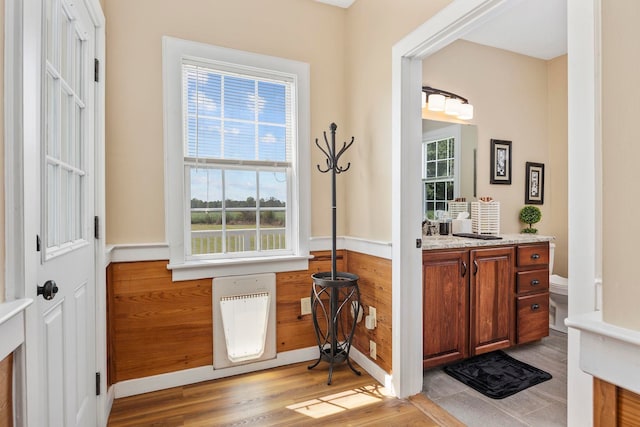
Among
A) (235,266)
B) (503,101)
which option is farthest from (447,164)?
(235,266)

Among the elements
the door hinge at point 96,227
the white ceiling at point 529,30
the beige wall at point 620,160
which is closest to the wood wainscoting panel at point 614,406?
the beige wall at point 620,160

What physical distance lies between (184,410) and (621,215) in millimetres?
2266

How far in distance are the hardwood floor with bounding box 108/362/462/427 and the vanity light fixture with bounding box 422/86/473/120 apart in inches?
90.7

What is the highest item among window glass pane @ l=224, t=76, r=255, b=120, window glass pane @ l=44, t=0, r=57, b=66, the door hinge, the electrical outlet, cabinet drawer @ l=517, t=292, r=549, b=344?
window glass pane @ l=224, t=76, r=255, b=120

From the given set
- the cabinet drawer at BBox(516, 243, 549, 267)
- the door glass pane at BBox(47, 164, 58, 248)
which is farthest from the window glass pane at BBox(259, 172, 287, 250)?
the cabinet drawer at BBox(516, 243, 549, 267)

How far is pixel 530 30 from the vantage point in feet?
10.0

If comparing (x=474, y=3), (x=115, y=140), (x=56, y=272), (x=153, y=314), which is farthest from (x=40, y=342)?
(x=474, y=3)

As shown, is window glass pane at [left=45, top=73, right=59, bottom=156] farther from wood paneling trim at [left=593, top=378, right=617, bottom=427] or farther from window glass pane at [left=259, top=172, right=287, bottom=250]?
wood paneling trim at [left=593, top=378, right=617, bottom=427]

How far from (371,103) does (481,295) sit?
165cm

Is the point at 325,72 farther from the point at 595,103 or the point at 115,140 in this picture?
the point at 595,103

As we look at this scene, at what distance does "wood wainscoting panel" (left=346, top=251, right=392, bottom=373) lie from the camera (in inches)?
89.5

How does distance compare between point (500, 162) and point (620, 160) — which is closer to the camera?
point (620, 160)

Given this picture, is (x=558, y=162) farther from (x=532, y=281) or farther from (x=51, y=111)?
(x=51, y=111)

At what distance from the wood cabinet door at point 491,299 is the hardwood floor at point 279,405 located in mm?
740
